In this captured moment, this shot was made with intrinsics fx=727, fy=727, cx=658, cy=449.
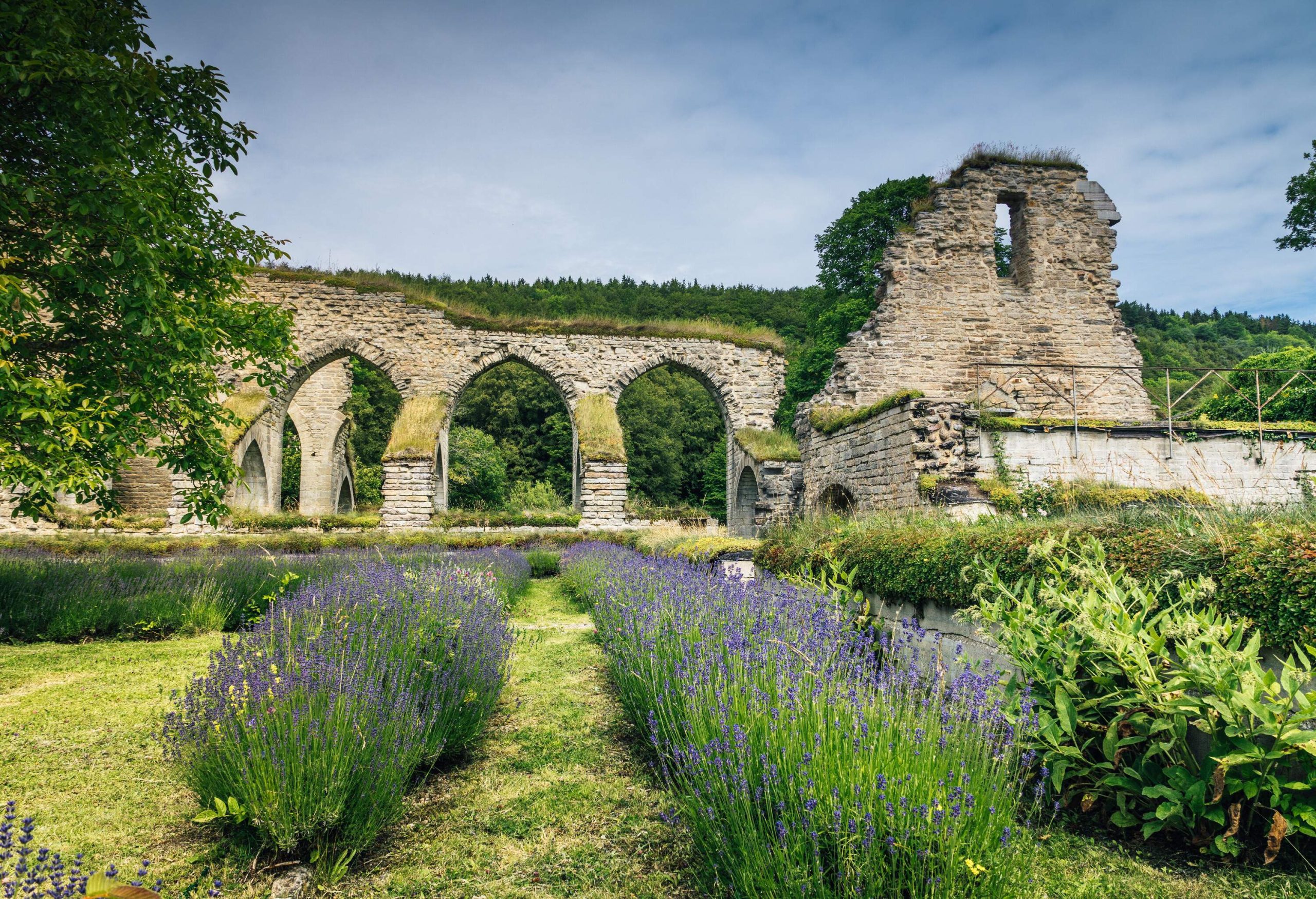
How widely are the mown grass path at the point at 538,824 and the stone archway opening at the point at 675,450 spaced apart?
3297 cm

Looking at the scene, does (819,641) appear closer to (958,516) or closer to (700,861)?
(700,861)

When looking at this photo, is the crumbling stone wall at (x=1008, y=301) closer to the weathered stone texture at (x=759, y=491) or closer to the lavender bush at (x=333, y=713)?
the weathered stone texture at (x=759, y=491)

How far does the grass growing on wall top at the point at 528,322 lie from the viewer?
18141mm

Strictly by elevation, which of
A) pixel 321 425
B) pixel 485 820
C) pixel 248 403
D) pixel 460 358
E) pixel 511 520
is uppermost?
pixel 460 358

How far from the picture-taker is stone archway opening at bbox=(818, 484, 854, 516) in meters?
12.0

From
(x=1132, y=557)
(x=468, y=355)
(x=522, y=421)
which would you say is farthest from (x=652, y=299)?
(x=1132, y=557)

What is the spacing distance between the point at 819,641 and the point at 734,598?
42.0 inches

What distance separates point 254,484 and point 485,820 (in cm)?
1900

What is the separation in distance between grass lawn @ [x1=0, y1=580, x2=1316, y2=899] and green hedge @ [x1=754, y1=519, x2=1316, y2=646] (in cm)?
87

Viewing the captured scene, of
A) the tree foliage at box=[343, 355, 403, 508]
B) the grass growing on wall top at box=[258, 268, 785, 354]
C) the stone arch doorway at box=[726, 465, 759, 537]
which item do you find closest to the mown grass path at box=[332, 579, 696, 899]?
the stone arch doorway at box=[726, 465, 759, 537]

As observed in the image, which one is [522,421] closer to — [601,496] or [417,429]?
[417,429]

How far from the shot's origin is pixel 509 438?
126ft

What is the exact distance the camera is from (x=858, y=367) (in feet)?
49.3

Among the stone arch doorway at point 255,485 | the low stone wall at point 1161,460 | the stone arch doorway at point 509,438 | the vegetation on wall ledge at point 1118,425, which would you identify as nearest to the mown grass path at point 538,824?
the vegetation on wall ledge at point 1118,425
